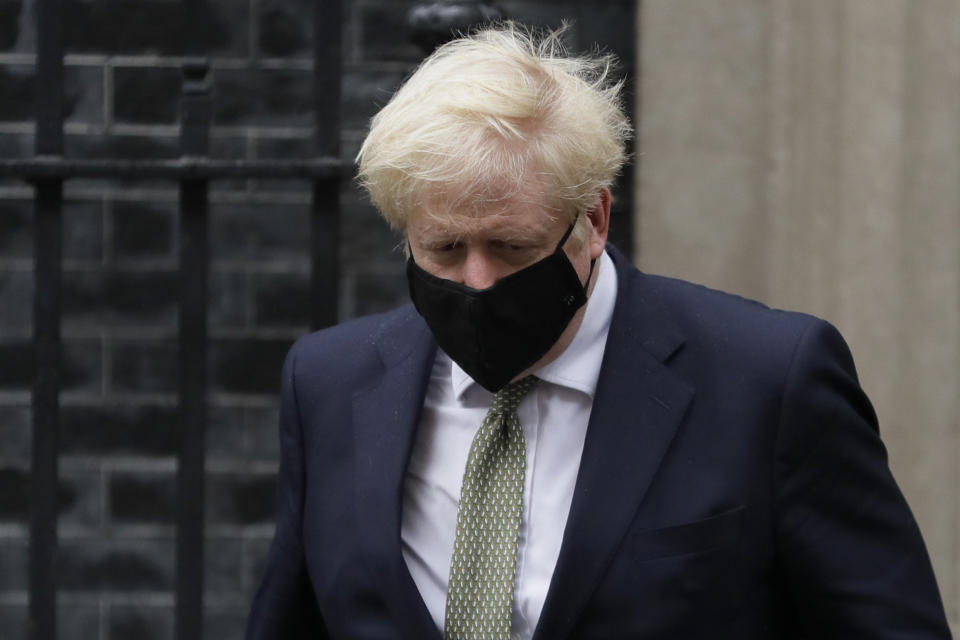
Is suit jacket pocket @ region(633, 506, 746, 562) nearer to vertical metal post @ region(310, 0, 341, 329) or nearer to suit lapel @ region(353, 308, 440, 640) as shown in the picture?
suit lapel @ region(353, 308, 440, 640)

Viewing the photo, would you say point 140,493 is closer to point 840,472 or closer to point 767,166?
point 767,166

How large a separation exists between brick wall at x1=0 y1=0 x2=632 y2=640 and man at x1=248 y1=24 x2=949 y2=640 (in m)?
2.06

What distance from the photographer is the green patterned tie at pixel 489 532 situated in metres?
1.87


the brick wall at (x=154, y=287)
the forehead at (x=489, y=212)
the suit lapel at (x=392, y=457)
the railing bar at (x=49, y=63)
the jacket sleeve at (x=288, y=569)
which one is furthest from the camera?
the brick wall at (x=154, y=287)

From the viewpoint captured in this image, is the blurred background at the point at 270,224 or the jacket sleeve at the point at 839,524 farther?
the blurred background at the point at 270,224

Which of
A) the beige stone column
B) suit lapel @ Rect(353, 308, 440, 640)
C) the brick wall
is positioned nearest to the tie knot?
suit lapel @ Rect(353, 308, 440, 640)

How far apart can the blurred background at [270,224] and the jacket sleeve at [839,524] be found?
828 millimetres

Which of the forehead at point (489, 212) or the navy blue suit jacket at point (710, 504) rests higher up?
the forehead at point (489, 212)

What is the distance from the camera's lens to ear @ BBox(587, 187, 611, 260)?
6.36ft

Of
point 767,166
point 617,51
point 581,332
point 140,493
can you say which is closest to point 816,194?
point 767,166

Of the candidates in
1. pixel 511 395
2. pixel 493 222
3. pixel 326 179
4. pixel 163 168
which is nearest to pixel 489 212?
pixel 493 222

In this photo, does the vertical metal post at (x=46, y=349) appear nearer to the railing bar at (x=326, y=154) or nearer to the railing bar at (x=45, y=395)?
the railing bar at (x=45, y=395)

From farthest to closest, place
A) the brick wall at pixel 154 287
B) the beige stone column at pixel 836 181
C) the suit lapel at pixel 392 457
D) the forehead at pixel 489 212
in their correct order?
the brick wall at pixel 154 287, the beige stone column at pixel 836 181, the suit lapel at pixel 392 457, the forehead at pixel 489 212

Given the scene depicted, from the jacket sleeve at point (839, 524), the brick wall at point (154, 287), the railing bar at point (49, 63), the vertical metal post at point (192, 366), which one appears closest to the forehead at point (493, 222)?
the jacket sleeve at point (839, 524)
